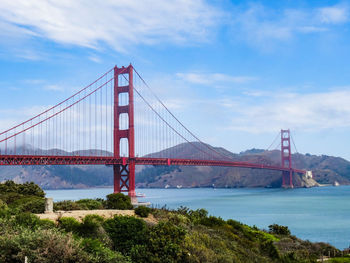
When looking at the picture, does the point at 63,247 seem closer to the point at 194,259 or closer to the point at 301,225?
the point at 194,259

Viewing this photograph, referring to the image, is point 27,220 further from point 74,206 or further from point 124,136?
point 124,136

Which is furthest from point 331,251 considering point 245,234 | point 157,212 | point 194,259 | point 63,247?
point 63,247

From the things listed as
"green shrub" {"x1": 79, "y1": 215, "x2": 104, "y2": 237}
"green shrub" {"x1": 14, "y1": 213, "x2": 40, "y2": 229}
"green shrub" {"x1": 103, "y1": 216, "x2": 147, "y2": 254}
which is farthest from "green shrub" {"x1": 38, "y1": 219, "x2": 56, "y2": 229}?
"green shrub" {"x1": 103, "y1": 216, "x2": 147, "y2": 254}

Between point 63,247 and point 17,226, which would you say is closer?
point 63,247

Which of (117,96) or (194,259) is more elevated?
(117,96)

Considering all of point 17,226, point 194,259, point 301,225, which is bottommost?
point 301,225

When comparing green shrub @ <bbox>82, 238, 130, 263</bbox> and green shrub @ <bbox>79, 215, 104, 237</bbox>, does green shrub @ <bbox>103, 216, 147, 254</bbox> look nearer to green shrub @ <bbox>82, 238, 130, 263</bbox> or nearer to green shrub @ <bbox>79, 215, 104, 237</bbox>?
green shrub @ <bbox>79, 215, 104, 237</bbox>

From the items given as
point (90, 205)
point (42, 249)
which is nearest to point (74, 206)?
point (90, 205)
